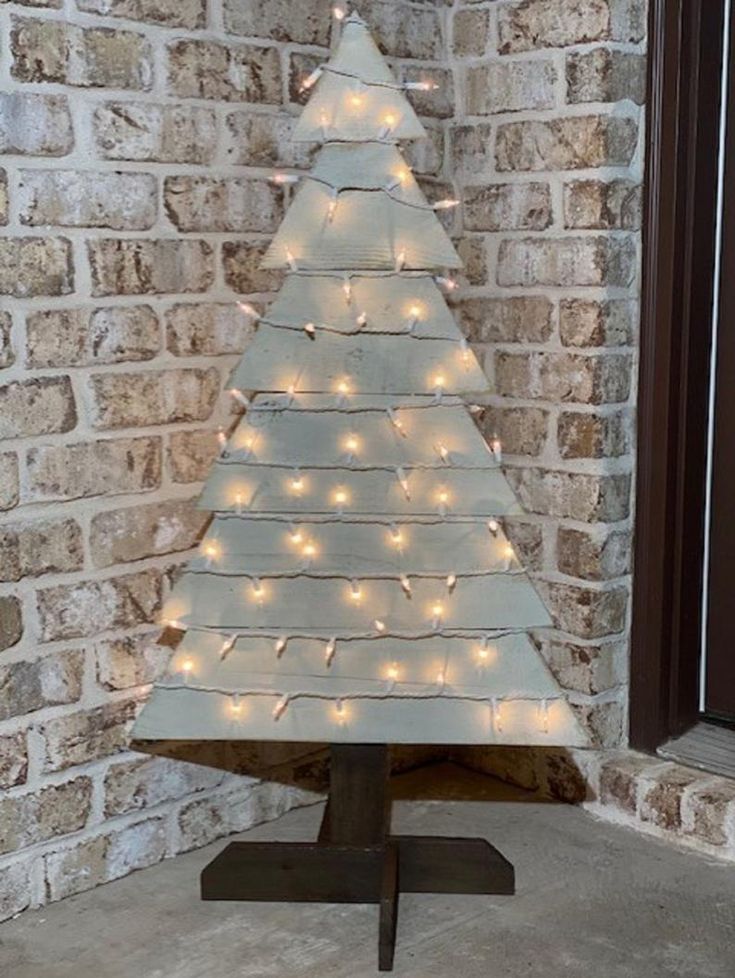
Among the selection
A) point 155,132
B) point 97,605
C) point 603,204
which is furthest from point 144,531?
point 603,204

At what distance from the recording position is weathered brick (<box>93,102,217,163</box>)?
266 cm

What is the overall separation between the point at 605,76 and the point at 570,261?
396mm

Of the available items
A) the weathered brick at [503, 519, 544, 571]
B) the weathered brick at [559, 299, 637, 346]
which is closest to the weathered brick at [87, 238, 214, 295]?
the weathered brick at [559, 299, 637, 346]

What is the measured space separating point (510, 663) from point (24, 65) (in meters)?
1.45

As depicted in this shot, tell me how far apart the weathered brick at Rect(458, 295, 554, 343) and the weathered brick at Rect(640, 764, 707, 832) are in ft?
3.32

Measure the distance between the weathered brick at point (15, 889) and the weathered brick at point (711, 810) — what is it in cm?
139

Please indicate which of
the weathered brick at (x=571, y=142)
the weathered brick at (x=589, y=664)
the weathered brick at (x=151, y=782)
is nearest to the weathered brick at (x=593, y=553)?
the weathered brick at (x=589, y=664)

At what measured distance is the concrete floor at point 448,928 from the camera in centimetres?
246

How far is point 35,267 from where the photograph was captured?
2.58 metres

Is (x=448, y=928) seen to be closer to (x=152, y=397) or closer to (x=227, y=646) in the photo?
(x=227, y=646)

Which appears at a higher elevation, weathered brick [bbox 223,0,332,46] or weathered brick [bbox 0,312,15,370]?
weathered brick [bbox 223,0,332,46]

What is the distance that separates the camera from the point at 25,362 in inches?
102

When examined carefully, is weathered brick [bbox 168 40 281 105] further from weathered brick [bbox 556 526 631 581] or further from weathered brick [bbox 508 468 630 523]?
weathered brick [bbox 556 526 631 581]

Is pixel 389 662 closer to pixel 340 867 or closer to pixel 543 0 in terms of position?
pixel 340 867
